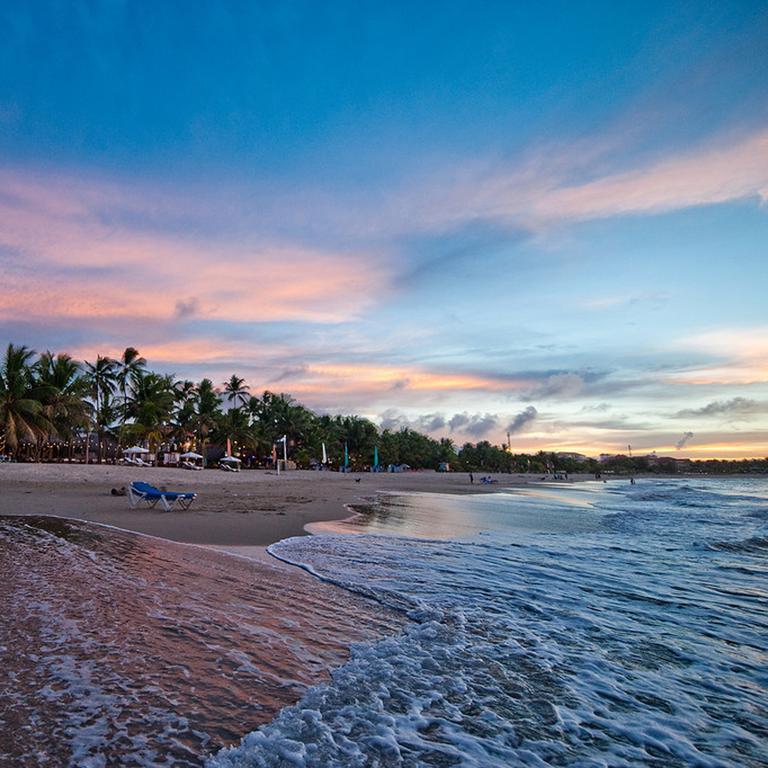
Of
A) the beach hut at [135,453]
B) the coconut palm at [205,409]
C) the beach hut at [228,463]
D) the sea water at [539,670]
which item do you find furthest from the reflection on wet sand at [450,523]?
the coconut palm at [205,409]

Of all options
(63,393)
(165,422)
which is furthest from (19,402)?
(165,422)

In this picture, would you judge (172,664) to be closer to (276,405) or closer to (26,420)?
(26,420)

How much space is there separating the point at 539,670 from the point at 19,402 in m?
42.3

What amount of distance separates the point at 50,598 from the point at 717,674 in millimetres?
6910

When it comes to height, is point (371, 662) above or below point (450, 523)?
above

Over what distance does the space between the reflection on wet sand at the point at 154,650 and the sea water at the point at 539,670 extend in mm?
366

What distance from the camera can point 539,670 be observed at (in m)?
4.39

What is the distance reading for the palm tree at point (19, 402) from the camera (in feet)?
117

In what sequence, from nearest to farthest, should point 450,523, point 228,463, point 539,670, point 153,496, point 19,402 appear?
1. point 539,670
2. point 450,523
3. point 153,496
4. point 19,402
5. point 228,463

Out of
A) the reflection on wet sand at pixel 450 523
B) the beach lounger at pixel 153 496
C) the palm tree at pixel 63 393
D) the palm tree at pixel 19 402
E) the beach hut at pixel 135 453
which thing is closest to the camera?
the reflection on wet sand at pixel 450 523

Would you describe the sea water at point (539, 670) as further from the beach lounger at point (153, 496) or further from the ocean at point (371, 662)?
the beach lounger at point (153, 496)

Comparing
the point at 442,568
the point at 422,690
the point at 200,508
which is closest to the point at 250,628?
the point at 422,690

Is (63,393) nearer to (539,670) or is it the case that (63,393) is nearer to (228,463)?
(228,463)

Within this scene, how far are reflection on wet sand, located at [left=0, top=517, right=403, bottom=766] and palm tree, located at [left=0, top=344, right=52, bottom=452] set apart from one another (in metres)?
34.6
